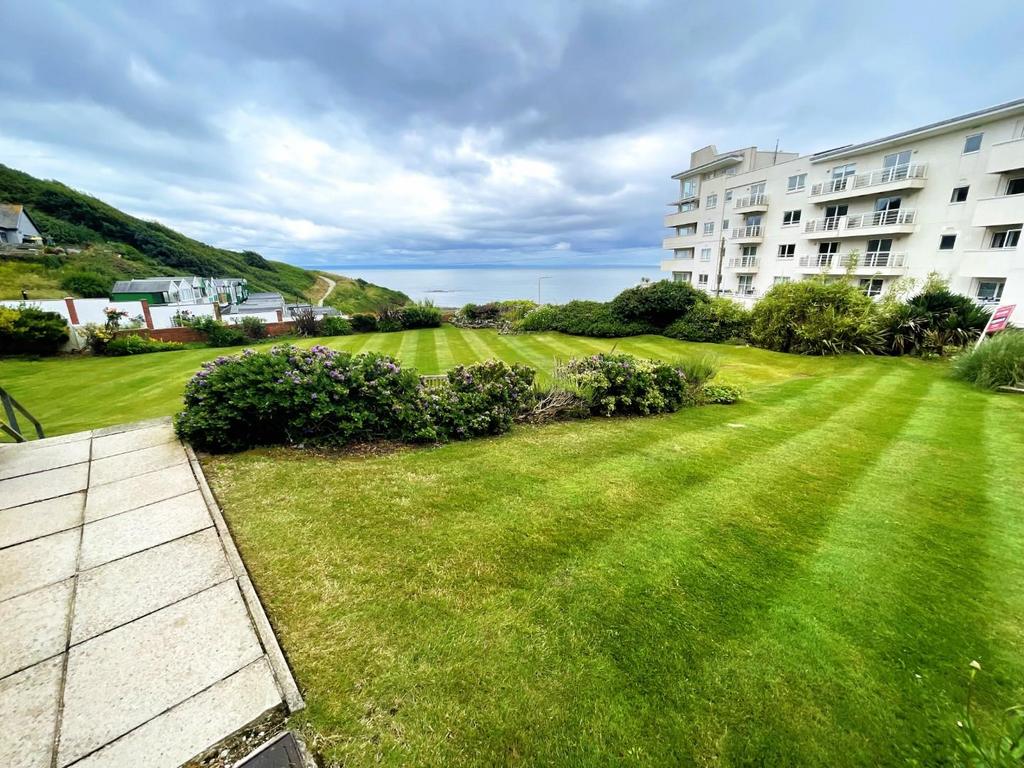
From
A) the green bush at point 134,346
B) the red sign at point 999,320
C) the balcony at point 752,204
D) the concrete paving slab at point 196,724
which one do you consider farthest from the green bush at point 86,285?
the red sign at point 999,320

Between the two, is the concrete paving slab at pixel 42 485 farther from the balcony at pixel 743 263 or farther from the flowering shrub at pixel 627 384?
the balcony at pixel 743 263

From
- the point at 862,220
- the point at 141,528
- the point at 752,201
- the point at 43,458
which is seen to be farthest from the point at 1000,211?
the point at 43,458

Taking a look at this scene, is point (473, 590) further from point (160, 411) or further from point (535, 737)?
point (160, 411)

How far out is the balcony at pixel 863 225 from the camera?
72.7 feet

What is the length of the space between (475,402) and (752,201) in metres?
34.5

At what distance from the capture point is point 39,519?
3.27 m

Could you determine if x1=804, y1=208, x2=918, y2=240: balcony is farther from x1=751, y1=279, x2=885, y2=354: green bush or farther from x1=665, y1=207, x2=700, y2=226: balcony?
x1=751, y1=279, x2=885, y2=354: green bush

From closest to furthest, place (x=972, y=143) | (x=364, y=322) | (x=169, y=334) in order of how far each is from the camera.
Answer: (x=169, y=334) < (x=972, y=143) < (x=364, y=322)

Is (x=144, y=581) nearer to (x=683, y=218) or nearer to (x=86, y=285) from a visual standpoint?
(x=683, y=218)

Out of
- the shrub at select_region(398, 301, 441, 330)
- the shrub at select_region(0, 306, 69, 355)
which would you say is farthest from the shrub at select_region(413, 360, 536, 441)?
the shrub at select_region(398, 301, 441, 330)

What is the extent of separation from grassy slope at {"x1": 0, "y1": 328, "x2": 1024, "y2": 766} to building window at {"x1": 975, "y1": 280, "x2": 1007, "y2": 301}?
21.1 metres

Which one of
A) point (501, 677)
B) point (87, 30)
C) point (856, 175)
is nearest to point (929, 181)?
point (856, 175)

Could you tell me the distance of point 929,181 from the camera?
21281 mm

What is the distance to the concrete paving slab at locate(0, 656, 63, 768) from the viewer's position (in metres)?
1.65
